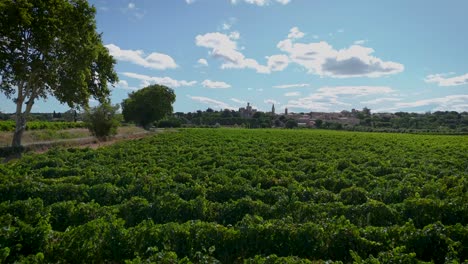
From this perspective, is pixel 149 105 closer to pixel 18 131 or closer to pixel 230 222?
pixel 18 131

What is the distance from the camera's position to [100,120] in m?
35.5

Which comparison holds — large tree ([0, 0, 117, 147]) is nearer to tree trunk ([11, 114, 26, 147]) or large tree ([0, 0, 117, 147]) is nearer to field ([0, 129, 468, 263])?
tree trunk ([11, 114, 26, 147])

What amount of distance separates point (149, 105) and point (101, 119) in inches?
1482

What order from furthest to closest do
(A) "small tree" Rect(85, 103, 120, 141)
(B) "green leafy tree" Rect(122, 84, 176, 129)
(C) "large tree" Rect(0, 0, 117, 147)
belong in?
(B) "green leafy tree" Rect(122, 84, 176, 129) < (A) "small tree" Rect(85, 103, 120, 141) < (C) "large tree" Rect(0, 0, 117, 147)

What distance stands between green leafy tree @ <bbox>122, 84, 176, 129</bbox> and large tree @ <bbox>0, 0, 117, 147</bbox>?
42.7 m

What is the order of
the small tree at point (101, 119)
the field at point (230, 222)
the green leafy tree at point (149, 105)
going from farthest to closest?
the green leafy tree at point (149, 105), the small tree at point (101, 119), the field at point (230, 222)

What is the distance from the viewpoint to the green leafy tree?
72875mm

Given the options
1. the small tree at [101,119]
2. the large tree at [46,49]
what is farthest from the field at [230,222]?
the small tree at [101,119]

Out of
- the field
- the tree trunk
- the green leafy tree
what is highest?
the green leafy tree

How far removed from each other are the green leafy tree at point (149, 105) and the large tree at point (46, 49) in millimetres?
42720

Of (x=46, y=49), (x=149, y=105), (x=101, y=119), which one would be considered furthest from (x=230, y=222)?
(x=149, y=105)

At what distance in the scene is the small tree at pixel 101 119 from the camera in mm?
35375

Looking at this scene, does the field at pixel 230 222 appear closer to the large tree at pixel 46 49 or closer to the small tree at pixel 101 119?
the large tree at pixel 46 49

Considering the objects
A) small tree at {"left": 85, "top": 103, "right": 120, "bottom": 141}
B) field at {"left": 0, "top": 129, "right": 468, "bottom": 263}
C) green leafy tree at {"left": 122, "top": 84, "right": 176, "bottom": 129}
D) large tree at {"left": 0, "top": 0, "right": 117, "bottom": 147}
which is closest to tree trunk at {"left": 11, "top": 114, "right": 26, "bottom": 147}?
large tree at {"left": 0, "top": 0, "right": 117, "bottom": 147}
